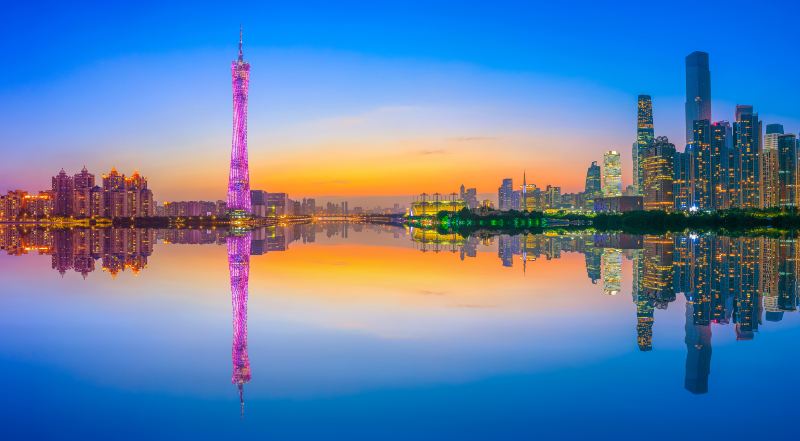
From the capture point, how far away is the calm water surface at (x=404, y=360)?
902 centimetres

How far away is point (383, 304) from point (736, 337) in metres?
9.47

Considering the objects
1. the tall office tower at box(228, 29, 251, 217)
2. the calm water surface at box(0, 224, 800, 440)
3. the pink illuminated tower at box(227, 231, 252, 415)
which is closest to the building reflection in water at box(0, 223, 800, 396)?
the pink illuminated tower at box(227, 231, 252, 415)

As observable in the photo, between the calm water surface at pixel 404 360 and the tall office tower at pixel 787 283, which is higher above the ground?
the tall office tower at pixel 787 283

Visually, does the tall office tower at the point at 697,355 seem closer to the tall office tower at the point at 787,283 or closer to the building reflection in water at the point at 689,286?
the building reflection in water at the point at 689,286

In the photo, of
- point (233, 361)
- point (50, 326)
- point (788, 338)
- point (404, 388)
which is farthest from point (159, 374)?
point (788, 338)

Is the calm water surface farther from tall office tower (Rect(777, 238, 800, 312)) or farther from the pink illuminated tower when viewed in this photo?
tall office tower (Rect(777, 238, 800, 312))

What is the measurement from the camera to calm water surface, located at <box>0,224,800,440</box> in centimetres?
902

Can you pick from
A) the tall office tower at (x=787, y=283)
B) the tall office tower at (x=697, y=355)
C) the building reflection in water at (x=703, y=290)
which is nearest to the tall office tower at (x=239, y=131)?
the building reflection in water at (x=703, y=290)

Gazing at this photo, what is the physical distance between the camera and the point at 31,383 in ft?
36.2

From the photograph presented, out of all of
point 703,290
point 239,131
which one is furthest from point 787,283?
point 239,131

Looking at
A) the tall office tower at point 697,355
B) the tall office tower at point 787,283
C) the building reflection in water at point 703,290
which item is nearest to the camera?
the tall office tower at point 697,355

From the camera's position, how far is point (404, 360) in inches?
495

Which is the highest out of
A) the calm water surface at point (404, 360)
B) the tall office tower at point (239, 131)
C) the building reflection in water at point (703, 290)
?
the tall office tower at point (239, 131)

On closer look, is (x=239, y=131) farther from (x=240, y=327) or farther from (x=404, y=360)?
(x=404, y=360)
